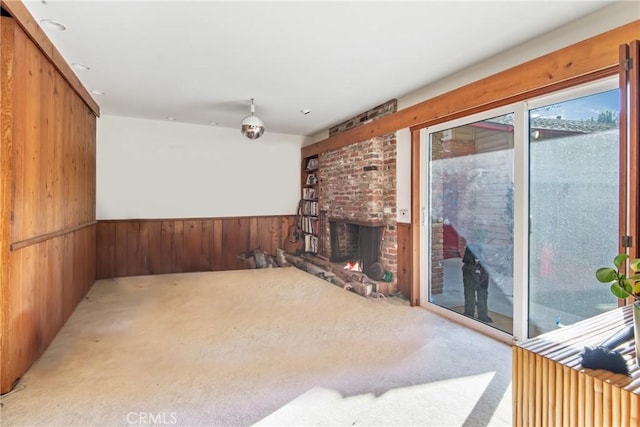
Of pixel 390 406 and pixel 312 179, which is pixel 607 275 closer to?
pixel 390 406

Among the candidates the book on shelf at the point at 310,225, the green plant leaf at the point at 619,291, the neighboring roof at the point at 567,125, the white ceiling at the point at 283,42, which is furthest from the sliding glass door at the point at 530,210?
the book on shelf at the point at 310,225

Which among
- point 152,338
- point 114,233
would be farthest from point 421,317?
point 114,233

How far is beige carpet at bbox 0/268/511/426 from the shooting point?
1.81 metres

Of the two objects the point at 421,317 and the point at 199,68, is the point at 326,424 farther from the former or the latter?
the point at 199,68

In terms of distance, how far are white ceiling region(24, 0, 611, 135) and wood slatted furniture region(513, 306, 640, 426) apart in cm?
199

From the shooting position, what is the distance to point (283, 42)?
263 cm

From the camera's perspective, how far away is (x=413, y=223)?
3.77 meters

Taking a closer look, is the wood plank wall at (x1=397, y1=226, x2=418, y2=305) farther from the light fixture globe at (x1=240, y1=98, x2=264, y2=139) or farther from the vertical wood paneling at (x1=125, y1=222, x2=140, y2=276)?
the vertical wood paneling at (x1=125, y1=222, x2=140, y2=276)

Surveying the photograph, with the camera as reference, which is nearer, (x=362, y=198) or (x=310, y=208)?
(x=362, y=198)

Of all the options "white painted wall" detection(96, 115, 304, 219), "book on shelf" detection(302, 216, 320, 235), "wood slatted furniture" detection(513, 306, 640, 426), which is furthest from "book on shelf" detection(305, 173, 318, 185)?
"wood slatted furniture" detection(513, 306, 640, 426)

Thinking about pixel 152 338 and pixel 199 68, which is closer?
pixel 152 338

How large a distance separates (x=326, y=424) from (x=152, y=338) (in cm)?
178

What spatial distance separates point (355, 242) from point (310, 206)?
4.53 ft

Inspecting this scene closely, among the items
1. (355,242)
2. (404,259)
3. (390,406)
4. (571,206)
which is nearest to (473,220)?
(571,206)
